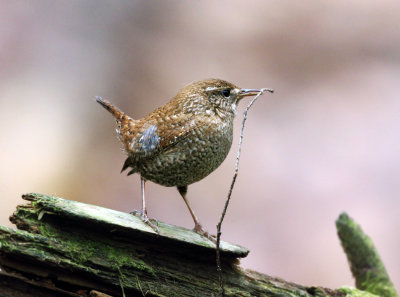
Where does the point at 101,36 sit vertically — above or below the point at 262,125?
above

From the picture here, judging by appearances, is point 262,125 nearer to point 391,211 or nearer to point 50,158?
point 391,211

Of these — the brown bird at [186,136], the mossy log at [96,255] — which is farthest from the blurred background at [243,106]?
the mossy log at [96,255]

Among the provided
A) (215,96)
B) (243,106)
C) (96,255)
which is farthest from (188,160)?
(243,106)

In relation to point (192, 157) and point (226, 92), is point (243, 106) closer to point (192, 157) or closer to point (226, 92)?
point (226, 92)

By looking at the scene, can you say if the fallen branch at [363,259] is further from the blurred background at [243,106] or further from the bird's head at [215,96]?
the blurred background at [243,106]

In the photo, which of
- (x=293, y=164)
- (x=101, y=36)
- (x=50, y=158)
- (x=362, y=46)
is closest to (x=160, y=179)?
(x=50, y=158)

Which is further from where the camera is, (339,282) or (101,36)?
(101,36)

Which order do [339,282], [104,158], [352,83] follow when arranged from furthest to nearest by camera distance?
1. [352,83]
2. [104,158]
3. [339,282]

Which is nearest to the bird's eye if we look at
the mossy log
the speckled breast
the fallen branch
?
the speckled breast
